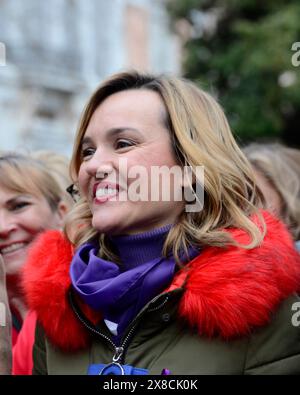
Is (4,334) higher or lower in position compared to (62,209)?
lower

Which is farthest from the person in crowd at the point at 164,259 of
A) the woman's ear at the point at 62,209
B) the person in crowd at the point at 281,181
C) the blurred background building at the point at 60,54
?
the blurred background building at the point at 60,54

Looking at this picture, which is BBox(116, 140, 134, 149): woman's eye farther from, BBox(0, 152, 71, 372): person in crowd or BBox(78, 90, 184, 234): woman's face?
BBox(0, 152, 71, 372): person in crowd

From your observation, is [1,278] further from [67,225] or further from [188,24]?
[188,24]

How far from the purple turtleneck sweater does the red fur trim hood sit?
0.18 feet

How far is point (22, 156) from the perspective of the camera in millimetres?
3201

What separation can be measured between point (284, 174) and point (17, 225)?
4.22ft

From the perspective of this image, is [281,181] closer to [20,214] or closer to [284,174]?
[284,174]

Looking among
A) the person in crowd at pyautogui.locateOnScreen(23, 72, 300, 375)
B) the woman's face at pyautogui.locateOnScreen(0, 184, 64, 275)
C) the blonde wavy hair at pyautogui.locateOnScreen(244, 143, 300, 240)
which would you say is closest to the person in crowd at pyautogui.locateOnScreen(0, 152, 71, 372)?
the woman's face at pyautogui.locateOnScreen(0, 184, 64, 275)

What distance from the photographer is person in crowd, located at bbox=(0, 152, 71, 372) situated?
292 cm

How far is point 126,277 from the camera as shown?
2.00 metres

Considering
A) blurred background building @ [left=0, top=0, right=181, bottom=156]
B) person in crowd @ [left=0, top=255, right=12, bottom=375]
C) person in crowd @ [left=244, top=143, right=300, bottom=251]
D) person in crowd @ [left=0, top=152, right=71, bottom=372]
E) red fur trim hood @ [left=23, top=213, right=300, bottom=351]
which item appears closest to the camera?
red fur trim hood @ [left=23, top=213, right=300, bottom=351]

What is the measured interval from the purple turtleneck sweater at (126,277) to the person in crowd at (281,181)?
1161 mm

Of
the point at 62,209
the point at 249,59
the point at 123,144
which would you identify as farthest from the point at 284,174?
the point at 249,59

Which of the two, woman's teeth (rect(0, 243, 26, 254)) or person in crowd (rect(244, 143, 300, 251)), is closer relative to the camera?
woman's teeth (rect(0, 243, 26, 254))
